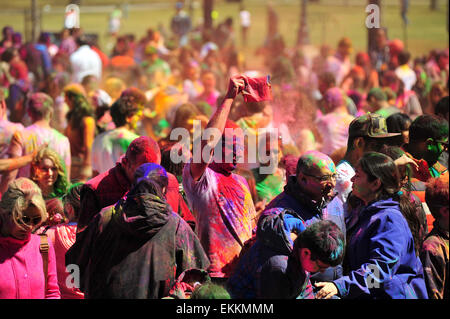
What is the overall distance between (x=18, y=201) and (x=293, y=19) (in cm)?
3200

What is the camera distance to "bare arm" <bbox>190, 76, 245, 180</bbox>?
498cm

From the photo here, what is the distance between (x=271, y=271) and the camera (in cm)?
414

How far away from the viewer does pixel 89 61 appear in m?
13.1

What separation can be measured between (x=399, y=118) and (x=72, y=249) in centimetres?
329

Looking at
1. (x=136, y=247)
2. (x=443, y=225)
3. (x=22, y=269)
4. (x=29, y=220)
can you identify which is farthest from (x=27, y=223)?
(x=443, y=225)

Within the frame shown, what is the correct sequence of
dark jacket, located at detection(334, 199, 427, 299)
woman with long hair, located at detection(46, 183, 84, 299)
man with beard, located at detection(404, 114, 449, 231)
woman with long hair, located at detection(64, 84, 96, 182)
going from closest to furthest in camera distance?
1. dark jacket, located at detection(334, 199, 427, 299)
2. woman with long hair, located at detection(46, 183, 84, 299)
3. man with beard, located at detection(404, 114, 449, 231)
4. woman with long hair, located at detection(64, 84, 96, 182)

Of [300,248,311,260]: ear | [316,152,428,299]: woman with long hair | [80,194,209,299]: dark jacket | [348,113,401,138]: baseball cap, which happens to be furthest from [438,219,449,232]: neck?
[80,194,209,299]: dark jacket

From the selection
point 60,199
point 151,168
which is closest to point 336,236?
point 151,168

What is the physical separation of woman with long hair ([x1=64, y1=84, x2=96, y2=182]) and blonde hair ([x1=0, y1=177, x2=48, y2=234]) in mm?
3773

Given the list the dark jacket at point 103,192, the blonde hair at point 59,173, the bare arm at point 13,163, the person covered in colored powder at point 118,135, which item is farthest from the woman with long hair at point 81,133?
the dark jacket at point 103,192

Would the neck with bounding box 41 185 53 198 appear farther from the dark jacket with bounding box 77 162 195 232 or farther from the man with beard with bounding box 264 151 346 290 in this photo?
the man with beard with bounding box 264 151 346 290

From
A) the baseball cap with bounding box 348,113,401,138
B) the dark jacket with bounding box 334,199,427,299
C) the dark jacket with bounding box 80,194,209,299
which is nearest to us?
the dark jacket with bounding box 80,194,209,299

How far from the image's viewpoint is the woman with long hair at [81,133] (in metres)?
8.27

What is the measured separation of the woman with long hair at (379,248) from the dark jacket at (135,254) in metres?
0.87
